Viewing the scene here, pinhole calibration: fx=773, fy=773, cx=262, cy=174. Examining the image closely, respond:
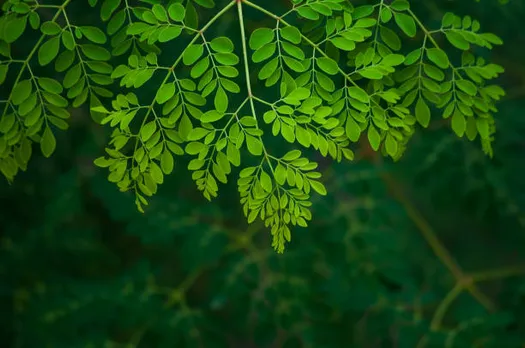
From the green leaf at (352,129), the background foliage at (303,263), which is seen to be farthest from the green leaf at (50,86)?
the background foliage at (303,263)

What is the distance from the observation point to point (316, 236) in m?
1.66

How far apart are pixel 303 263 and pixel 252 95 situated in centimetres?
77

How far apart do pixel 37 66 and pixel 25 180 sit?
20.1 inches

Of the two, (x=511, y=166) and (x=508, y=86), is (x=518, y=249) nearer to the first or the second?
(x=511, y=166)

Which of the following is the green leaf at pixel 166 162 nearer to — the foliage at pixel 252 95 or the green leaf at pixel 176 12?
the foliage at pixel 252 95


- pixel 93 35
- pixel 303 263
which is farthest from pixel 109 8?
pixel 303 263

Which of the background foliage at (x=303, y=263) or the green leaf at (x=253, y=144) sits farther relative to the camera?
the background foliage at (x=303, y=263)

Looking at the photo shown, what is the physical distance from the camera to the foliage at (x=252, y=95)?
89 cm

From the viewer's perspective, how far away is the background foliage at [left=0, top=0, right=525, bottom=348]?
1.62 meters

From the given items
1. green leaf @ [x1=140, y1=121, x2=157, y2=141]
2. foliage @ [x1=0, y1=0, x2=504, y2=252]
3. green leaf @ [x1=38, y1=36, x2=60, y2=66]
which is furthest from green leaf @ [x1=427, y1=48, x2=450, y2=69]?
green leaf @ [x1=38, y1=36, x2=60, y2=66]

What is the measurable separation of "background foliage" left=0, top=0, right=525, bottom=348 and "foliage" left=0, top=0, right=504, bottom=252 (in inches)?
22.6

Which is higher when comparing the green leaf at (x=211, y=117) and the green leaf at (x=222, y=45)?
the green leaf at (x=222, y=45)

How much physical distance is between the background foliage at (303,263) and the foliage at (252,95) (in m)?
0.57

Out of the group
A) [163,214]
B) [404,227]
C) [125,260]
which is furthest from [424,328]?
[125,260]
